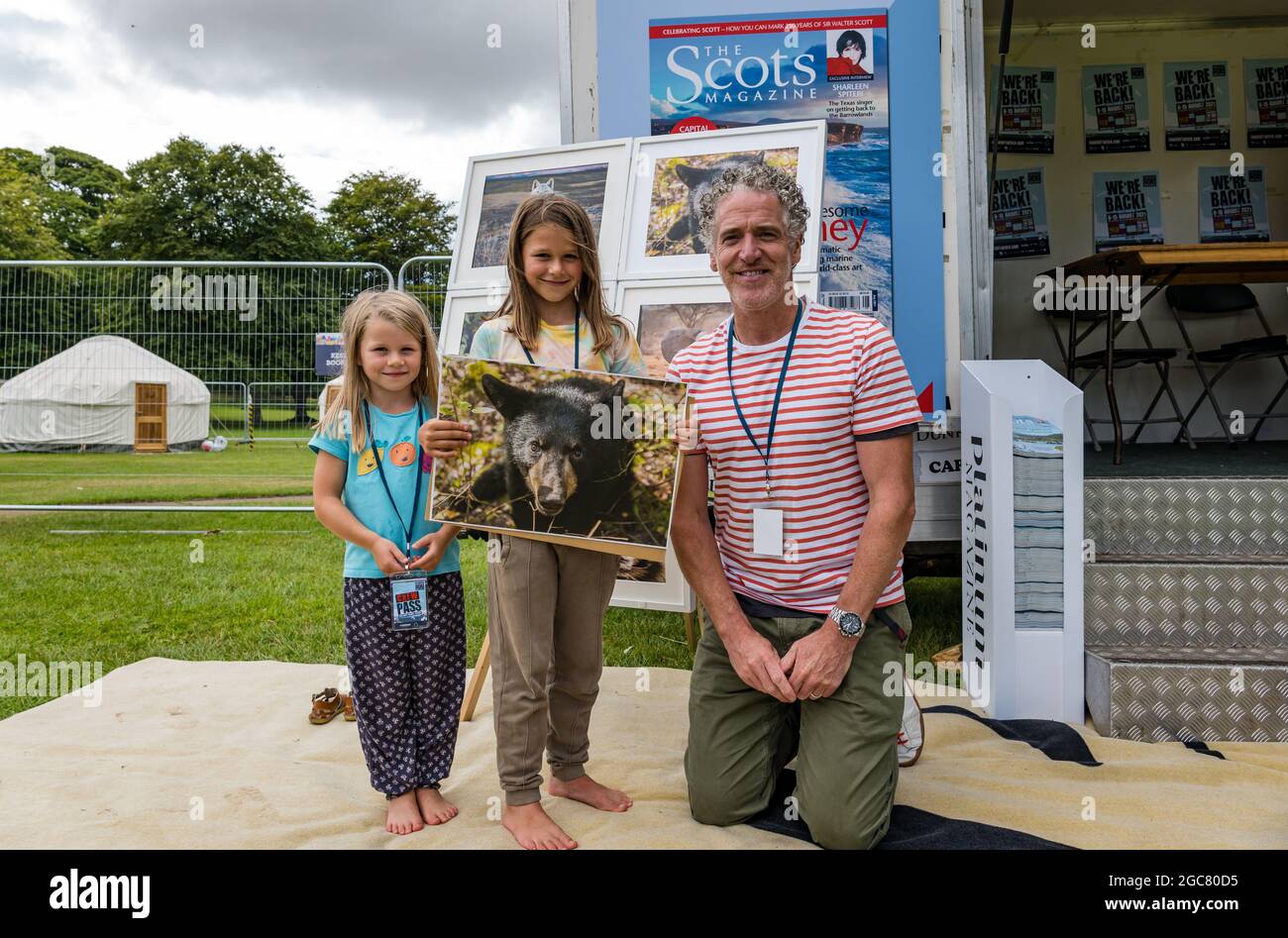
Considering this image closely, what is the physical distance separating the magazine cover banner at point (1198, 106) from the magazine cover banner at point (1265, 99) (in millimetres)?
161

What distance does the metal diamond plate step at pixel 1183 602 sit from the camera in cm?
320

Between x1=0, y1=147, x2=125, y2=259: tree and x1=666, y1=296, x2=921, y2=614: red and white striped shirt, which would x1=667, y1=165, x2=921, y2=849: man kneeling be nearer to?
x1=666, y1=296, x2=921, y2=614: red and white striped shirt

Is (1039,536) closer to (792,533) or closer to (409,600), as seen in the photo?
(792,533)

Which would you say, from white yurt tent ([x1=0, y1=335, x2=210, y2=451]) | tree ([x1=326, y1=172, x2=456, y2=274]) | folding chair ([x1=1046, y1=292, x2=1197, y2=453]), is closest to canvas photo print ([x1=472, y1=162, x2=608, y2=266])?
folding chair ([x1=1046, y1=292, x2=1197, y2=453])

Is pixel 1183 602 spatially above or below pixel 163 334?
below

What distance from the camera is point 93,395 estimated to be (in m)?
7.48

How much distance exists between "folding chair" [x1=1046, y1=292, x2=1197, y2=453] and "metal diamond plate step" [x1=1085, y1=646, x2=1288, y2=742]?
2.23 m

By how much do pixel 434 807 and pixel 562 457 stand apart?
103cm

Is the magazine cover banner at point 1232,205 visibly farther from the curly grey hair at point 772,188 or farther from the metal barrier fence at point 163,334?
the metal barrier fence at point 163,334

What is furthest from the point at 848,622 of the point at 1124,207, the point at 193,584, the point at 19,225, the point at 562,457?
the point at 19,225

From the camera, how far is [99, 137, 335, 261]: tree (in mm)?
32281

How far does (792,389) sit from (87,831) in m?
2.12
